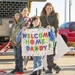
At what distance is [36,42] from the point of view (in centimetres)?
854

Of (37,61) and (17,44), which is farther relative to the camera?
(17,44)

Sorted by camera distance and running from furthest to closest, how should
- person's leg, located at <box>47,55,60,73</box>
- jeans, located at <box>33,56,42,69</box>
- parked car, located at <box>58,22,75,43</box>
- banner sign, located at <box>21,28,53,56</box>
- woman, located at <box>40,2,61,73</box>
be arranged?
parked car, located at <box>58,22,75,43</box> → person's leg, located at <box>47,55,60,73</box> → woman, located at <box>40,2,61,73</box> → banner sign, located at <box>21,28,53,56</box> → jeans, located at <box>33,56,42,69</box>

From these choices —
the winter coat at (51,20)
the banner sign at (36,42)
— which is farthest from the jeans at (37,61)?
the winter coat at (51,20)

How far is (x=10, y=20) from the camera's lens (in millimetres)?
12312

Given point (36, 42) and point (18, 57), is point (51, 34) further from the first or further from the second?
point (18, 57)

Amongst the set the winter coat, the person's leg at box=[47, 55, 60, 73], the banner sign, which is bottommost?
the person's leg at box=[47, 55, 60, 73]

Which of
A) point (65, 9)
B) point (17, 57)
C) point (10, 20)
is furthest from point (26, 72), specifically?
point (65, 9)

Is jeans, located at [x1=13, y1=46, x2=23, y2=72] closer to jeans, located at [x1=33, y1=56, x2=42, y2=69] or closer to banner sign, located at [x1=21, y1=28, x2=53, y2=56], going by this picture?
banner sign, located at [x1=21, y1=28, x2=53, y2=56]

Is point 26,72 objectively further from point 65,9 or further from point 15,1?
point 65,9

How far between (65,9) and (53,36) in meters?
27.7

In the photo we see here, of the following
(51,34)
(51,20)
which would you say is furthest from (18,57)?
(51,20)

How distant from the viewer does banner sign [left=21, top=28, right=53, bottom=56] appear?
8508 millimetres

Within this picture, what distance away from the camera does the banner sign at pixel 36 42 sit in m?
8.51

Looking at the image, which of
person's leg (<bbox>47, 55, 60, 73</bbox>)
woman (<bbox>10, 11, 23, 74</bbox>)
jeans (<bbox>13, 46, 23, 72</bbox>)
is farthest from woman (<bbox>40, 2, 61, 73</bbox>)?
jeans (<bbox>13, 46, 23, 72</bbox>)
